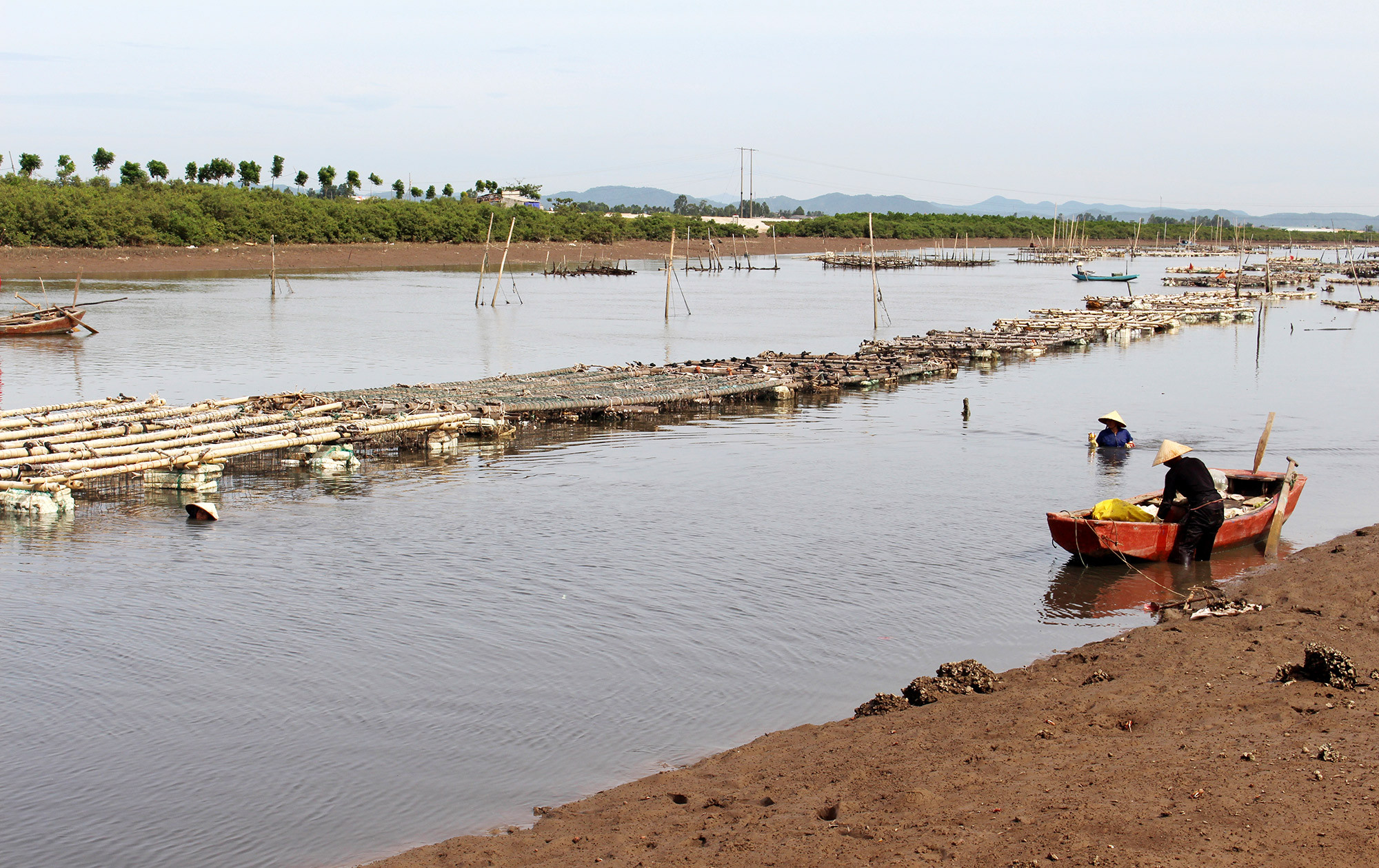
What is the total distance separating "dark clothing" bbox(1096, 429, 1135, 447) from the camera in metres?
21.2

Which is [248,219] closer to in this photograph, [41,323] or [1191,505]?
[41,323]

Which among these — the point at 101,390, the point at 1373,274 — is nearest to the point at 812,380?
the point at 101,390

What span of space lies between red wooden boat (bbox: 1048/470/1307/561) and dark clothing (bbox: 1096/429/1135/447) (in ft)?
22.2

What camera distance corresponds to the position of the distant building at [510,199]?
126 meters

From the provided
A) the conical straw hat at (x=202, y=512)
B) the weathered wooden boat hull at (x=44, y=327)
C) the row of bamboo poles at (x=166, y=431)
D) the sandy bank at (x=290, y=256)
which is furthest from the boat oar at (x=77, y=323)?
the conical straw hat at (x=202, y=512)

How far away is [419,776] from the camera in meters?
8.03

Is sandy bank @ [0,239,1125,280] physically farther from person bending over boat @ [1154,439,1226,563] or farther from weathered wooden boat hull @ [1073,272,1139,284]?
person bending over boat @ [1154,439,1226,563]

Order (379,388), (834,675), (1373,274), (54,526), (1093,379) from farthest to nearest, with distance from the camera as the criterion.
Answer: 1. (1373,274)
2. (1093,379)
3. (379,388)
4. (54,526)
5. (834,675)

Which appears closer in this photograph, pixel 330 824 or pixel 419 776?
pixel 330 824

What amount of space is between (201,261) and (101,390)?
5655 cm

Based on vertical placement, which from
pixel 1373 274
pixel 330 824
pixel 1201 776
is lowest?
pixel 330 824

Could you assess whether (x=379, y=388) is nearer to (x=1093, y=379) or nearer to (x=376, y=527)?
(x=376, y=527)

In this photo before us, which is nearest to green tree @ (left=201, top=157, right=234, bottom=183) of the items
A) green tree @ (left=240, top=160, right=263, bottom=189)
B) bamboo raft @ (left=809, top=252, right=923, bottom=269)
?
green tree @ (left=240, top=160, right=263, bottom=189)

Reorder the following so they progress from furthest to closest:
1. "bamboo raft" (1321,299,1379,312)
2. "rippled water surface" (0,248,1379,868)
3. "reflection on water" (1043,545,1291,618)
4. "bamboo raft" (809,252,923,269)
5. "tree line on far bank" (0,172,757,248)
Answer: "bamboo raft" (809,252,923,269), "tree line on far bank" (0,172,757,248), "bamboo raft" (1321,299,1379,312), "reflection on water" (1043,545,1291,618), "rippled water surface" (0,248,1379,868)
